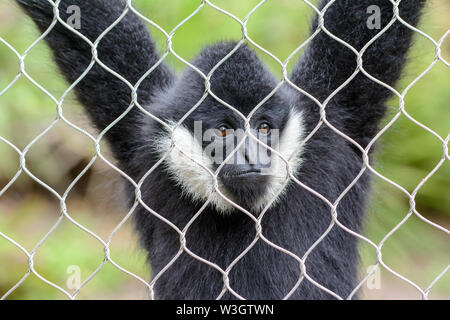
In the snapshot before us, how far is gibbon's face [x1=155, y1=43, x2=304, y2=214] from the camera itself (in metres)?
2.46

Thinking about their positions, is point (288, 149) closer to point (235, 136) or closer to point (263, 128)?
point (263, 128)

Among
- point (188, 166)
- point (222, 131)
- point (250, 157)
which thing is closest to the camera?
point (250, 157)

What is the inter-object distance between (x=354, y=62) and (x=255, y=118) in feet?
Answer: 1.53

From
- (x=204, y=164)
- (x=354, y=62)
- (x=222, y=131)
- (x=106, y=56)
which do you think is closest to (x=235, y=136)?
(x=222, y=131)

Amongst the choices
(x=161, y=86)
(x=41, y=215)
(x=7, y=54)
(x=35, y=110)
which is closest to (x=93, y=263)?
(x=41, y=215)

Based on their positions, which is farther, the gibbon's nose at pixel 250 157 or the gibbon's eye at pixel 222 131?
the gibbon's eye at pixel 222 131

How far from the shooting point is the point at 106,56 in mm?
2721

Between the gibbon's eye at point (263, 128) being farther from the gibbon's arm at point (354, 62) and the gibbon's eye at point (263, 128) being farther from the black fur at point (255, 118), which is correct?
the gibbon's arm at point (354, 62)

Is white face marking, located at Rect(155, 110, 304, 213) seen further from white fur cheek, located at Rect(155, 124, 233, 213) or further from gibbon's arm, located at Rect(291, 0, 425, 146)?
gibbon's arm, located at Rect(291, 0, 425, 146)

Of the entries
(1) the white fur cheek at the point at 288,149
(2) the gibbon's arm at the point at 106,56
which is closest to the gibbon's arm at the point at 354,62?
(1) the white fur cheek at the point at 288,149

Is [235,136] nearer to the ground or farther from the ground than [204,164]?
farther from the ground

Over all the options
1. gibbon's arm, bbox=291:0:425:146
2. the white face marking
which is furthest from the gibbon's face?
gibbon's arm, bbox=291:0:425:146

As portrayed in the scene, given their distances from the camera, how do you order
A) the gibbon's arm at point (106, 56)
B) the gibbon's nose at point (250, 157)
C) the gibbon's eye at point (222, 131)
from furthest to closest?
the gibbon's arm at point (106, 56)
the gibbon's eye at point (222, 131)
the gibbon's nose at point (250, 157)

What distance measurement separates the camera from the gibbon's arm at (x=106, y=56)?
2.68m
